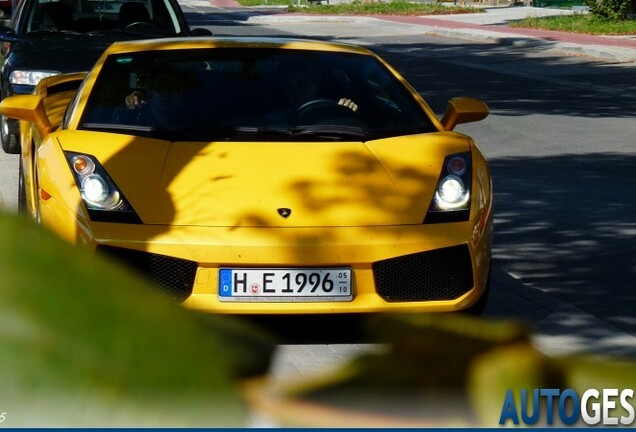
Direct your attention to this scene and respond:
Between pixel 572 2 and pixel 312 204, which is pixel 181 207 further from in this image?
pixel 572 2

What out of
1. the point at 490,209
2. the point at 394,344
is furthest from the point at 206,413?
the point at 490,209

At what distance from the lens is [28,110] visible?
658 cm

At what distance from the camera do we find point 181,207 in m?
5.31

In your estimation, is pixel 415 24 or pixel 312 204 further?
pixel 415 24

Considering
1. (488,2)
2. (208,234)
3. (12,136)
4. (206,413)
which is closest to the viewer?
(206,413)

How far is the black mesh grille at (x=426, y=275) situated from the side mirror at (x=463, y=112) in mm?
1288

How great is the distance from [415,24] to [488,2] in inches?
507

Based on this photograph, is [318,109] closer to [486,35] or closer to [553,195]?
[553,195]

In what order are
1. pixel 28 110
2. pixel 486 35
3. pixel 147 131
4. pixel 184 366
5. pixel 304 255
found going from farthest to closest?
pixel 486 35
pixel 28 110
pixel 147 131
pixel 304 255
pixel 184 366

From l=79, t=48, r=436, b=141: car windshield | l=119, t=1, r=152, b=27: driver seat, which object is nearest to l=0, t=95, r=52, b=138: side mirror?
l=79, t=48, r=436, b=141: car windshield

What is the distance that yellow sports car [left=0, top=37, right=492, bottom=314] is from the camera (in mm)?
5168

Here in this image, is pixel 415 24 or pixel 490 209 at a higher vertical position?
pixel 490 209

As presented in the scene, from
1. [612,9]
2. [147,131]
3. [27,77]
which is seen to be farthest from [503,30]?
[147,131]

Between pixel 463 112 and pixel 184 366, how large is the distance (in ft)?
20.2
